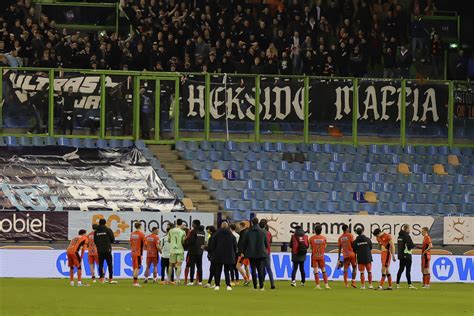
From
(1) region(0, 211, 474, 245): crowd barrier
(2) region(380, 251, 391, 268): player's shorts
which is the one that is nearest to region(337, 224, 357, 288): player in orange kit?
(2) region(380, 251, 391, 268): player's shorts

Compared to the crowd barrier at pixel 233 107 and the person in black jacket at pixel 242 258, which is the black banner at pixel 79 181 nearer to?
the crowd barrier at pixel 233 107

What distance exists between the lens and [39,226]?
42.5 metres

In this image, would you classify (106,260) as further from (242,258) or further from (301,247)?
(301,247)

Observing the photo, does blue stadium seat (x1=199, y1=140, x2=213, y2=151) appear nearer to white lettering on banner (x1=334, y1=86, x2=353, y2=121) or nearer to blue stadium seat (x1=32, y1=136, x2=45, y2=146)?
white lettering on banner (x1=334, y1=86, x2=353, y2=121)

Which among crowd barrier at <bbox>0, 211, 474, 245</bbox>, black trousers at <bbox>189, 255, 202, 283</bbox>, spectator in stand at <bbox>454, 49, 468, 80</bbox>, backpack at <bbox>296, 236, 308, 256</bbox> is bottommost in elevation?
black trousers at <bbox>189, 255, 202, 283</bbox>

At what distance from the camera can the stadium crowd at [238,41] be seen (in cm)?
4553

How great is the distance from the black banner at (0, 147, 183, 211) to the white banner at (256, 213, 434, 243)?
3.07m

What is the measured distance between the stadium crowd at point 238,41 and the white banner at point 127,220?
207 inches

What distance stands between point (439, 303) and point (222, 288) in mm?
6781

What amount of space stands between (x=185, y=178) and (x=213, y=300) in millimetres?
14705

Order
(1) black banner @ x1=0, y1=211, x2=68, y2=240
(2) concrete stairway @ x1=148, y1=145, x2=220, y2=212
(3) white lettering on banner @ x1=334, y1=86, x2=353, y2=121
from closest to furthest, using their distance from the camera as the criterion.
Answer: (1) black banner @ x1=0, y1=211, x2=68, y2=240, (2) concrete stairway @ x1=148, y1=145, x2=220, y2=212, (3) white lettering on banner @ x1=334, y1=86, x2=353, y2=121

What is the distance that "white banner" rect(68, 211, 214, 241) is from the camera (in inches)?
1673

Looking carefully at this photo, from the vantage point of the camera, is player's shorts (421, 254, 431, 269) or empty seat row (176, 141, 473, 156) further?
empty seat row (176, 141, 473, 156)

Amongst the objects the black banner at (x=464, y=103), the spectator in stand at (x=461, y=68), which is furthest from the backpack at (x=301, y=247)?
the spectator in stand at (x=461, y=68)
